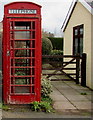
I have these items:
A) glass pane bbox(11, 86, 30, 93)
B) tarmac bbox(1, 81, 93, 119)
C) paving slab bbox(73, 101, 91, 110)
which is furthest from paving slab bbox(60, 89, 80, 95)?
glass pane bbox(11, 86, 30, 93)

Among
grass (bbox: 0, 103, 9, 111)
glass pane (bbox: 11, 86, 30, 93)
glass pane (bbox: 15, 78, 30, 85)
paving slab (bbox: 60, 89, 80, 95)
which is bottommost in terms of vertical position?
paving slab (bbox: 60, 89, 80, 95)

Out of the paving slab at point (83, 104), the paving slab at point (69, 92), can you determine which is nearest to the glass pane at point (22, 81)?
the paving slab at point (83, 104)

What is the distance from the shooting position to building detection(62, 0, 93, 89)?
9.63 metres

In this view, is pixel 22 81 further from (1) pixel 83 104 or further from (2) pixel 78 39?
(2) pixel 78 39

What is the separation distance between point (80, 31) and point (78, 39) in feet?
1.76

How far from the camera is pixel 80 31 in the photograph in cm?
1135

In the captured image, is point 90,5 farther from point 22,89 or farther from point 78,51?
point 22,89

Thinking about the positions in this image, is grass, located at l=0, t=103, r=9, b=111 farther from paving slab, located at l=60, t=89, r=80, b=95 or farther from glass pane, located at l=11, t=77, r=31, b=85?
paving slab, located at l=60, t=89, r=80, b=95

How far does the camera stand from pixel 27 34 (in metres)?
6.48

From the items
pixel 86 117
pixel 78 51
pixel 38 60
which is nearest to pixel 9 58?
pixel 38 60

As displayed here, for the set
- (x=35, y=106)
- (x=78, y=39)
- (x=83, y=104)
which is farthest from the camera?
(x=78, y=39)

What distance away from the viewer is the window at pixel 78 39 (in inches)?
442

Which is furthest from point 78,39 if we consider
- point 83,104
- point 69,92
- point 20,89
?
point 20,89

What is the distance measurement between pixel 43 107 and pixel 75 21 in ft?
22.9
